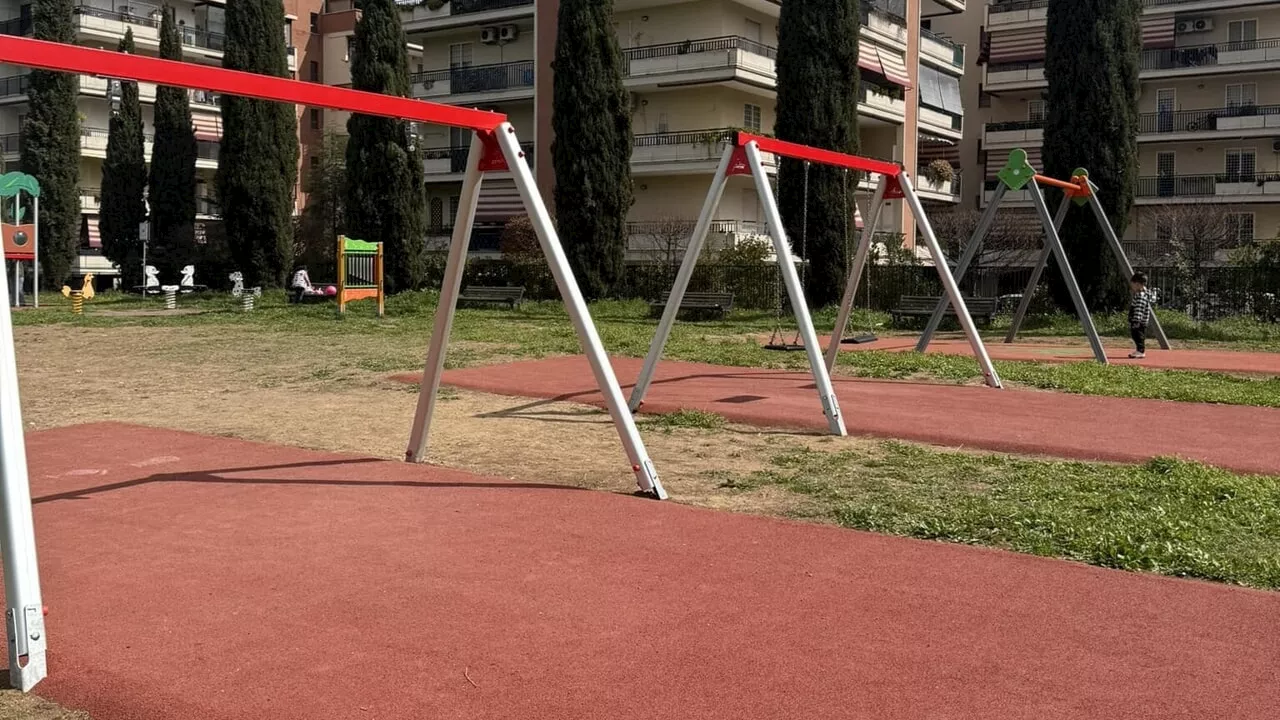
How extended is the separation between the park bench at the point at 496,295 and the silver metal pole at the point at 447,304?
21913 millimetres

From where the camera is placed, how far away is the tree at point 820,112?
27.8 metres

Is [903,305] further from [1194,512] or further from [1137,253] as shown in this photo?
[1137,253]

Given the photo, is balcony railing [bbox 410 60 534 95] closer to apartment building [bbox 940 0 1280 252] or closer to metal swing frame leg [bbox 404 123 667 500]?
apartment building [bbox 940 0 1280 252]

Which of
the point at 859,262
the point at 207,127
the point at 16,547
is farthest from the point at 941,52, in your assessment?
the point at 16,547

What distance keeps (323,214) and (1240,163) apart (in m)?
36.6

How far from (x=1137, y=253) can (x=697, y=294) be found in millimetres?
25111

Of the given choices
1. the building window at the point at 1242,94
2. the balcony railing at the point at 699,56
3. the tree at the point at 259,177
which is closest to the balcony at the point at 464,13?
the balcony railing at the point at 699,56

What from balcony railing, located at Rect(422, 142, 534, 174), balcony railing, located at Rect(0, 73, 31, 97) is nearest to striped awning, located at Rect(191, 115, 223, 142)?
balcony railing, located at Rect(0, 73, 31, 97)

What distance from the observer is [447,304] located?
777cm

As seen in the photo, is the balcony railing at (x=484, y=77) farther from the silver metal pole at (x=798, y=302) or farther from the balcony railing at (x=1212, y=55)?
the silver metal pole at (x=798, y=302)

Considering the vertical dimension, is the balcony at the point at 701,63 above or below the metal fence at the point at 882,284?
above

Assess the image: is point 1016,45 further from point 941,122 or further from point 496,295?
point 496,295

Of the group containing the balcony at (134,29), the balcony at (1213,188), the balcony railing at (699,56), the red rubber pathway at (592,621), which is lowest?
the red rubber pathway at (592,621)

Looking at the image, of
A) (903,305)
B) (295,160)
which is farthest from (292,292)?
(903,305)
